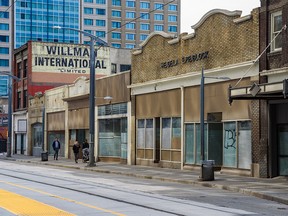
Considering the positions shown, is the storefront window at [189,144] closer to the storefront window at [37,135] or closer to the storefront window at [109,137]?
the storefront window at [109,137]

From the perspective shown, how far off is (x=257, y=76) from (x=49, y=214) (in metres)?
15.2

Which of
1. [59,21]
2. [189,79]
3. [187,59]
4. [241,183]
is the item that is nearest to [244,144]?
[241,183]

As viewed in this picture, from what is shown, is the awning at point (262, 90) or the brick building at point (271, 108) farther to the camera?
the brick building at point (271, 108)

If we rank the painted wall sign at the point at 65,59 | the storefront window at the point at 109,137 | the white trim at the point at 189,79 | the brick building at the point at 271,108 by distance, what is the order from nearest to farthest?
the brick building at the point at 271,108
the white trim at the point at 189,79
the storefront window at the point at 109,137
the painted wall sign at the point at 65,59

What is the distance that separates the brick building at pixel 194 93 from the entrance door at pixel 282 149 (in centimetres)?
151

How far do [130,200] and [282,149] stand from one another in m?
10.9

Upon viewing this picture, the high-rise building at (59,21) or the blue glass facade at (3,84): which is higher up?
the high-rise building at (59,21)

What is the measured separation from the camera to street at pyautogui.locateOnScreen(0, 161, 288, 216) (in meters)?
14.9

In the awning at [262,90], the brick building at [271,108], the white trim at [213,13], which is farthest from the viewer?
the white trim at [213,13]

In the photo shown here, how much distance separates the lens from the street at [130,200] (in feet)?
48.8

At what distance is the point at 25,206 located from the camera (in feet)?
50.9

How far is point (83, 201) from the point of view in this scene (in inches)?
663

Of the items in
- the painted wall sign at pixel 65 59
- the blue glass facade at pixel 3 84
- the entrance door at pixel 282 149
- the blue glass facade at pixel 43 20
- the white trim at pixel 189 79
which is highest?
the blue glass facade at pixel 43 20

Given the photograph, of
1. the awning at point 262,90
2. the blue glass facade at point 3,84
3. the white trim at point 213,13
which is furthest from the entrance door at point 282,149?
the blue glass facade at point 3,84
